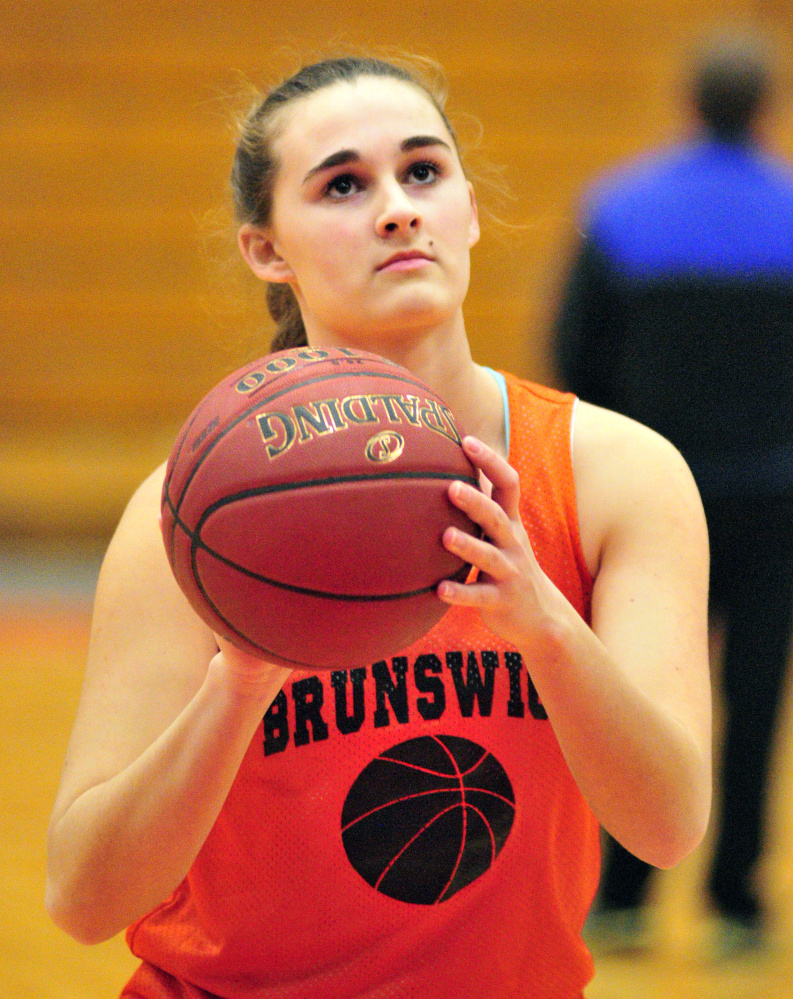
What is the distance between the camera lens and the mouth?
162 centimetres

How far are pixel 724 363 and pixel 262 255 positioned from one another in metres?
1.60

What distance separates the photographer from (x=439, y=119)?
1832mm

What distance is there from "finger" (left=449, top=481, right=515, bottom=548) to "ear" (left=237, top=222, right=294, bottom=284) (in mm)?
738

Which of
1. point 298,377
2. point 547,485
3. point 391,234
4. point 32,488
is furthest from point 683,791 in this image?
point 32,488

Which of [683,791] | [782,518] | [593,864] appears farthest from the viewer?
[782,518]

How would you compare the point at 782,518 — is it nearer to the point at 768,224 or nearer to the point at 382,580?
the point at 768,224

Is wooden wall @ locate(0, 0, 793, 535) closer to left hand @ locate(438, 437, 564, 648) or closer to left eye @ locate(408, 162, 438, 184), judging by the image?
left eye @ locate(408, 162, 438, 184)

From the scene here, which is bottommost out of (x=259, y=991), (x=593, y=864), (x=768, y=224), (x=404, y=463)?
(x=259, y=991)

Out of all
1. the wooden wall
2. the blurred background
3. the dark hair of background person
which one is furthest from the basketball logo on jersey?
the wooden wall

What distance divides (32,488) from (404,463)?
5670 mm

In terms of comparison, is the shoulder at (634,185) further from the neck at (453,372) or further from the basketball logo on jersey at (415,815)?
the basketball logo on jersey at (415,815)

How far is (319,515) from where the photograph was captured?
4.09 feet

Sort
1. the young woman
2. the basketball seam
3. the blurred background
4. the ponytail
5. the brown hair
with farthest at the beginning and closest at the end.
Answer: the blurred background
the ponytail
the brown hair
the young woman
the basketball seam

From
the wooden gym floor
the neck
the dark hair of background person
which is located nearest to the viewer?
the neck
